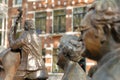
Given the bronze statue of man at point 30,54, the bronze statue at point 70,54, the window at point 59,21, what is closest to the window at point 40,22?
the window at point 59,21

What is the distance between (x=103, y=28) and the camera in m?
1.20

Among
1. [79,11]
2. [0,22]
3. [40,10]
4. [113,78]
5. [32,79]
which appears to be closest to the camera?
[113,78]

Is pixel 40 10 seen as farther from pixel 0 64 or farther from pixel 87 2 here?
pixel 0 64

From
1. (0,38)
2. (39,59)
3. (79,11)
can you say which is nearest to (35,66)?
(39,59)

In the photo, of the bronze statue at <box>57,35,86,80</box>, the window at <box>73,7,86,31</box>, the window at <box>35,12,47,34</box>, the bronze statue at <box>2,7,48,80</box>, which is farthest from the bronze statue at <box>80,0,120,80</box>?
the window at <box>35,12,47,34</box>

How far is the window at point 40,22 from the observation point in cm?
1956

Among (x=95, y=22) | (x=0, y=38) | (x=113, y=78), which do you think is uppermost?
(x=95, y=22)

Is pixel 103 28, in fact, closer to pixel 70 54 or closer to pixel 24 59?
pixel 70 54

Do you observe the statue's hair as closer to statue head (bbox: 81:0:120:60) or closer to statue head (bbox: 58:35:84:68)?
statue head (bbox: 58:35:84:68)

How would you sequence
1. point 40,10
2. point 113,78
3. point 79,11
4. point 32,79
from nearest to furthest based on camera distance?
point 113,78 → point 32,79 → point 79,11 → point 40,10

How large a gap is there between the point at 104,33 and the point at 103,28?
0.02 metres

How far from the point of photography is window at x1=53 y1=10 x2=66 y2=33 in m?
18.9

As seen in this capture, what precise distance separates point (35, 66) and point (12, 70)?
1.00 feet

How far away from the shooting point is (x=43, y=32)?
767 inches
